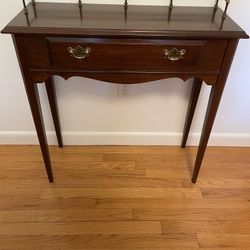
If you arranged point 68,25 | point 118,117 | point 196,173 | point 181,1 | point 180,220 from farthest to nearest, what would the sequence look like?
point 118,117 → point 196,173 → point 180,220 → point 181,1 → point 68,25

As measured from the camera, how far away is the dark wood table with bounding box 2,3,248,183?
2.90 ft

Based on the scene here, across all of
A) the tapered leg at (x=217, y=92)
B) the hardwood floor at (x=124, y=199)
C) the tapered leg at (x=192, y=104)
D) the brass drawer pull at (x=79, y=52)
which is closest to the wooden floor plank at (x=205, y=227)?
the hardwood floor at (x=124, y=199)

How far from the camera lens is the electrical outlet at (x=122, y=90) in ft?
4.61

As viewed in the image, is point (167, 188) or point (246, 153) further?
point (246, 153)

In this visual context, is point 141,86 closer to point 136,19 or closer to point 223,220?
point 136,19

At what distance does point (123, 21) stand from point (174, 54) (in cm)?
23

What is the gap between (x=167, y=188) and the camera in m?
1.40

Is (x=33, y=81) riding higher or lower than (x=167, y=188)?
higher

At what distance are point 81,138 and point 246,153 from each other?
41.5 inches

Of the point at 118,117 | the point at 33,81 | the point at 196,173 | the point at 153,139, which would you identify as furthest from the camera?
the point at 153,139

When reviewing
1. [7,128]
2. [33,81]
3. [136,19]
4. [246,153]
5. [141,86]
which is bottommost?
[246,153]

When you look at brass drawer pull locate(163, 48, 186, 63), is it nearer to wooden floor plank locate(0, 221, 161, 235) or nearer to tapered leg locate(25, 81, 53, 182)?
tapered leg locate(25, 81, 53, 182)

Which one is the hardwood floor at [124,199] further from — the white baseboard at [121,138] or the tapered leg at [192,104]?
the tapered leg at [192,104]

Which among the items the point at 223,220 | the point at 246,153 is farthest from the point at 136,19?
the point at 246,153
